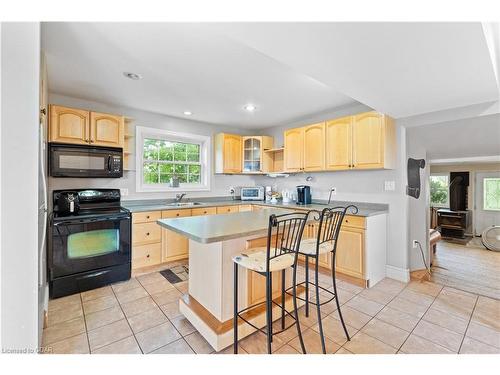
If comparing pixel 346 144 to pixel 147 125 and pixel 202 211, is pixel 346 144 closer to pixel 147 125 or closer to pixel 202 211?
pixel 202 211

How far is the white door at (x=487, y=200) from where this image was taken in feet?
17.1

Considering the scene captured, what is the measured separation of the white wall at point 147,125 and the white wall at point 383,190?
1.68 m

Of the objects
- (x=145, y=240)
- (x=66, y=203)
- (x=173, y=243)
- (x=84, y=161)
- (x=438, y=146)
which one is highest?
(x=438, y=146)

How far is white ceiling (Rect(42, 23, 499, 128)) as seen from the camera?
1.28 metres

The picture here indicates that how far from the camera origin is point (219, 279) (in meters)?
1.74

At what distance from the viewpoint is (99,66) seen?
2221 millimetres

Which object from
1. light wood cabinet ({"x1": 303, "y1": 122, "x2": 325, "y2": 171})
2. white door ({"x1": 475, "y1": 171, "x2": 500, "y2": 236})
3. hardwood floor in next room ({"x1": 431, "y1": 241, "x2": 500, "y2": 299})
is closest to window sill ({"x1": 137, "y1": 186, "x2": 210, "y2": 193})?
light wood cabinet ({"x1": 303, "y1": 122, "x2": 325, "y2": 171})

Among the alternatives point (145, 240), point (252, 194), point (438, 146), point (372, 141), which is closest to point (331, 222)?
point (372, 141)

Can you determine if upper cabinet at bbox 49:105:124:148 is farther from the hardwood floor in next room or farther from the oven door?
the hardwood floor in next room

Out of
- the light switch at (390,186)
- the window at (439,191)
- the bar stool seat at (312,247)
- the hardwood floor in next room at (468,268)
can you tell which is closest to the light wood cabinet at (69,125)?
the bar stool seat at (312,247)

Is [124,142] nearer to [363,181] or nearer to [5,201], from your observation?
[5,201]

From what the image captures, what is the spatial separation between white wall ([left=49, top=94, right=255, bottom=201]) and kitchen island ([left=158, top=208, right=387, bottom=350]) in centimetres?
199

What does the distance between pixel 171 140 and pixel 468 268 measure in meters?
5.10
